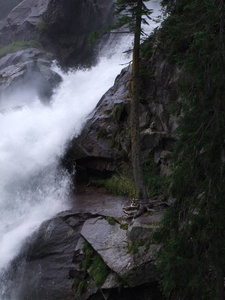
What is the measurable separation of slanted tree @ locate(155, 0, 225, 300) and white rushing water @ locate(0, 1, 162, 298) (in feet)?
18.9

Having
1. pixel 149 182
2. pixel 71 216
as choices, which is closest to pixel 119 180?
pixel 149 182

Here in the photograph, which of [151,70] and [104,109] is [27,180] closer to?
[104,109]

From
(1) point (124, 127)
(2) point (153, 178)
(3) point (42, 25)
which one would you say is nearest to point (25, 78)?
(3) point (42, 25)

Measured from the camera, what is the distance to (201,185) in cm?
537

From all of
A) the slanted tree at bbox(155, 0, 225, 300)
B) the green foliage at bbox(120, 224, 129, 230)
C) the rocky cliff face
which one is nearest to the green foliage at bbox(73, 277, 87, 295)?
the green foliage at bbox(120, 224, 129, 230)

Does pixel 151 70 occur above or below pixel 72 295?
above

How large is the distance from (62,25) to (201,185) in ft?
74.5

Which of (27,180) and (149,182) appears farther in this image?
(27,180)

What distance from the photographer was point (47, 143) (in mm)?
13477

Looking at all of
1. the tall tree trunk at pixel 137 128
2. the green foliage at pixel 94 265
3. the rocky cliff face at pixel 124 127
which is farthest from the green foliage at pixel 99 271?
the rocky cliff face at pixel 124 127

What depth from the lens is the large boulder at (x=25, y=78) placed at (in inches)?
770

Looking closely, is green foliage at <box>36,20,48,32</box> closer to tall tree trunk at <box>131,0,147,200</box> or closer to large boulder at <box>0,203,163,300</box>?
tall tree trunk at <box>131,0,147,200</box>

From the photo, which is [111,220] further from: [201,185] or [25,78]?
[25,78]

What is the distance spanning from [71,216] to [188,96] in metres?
5.78
